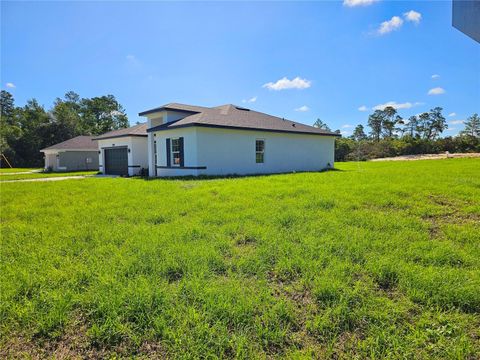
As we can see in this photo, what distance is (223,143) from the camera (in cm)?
1505

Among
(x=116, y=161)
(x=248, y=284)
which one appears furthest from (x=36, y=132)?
(x=248, y=284)

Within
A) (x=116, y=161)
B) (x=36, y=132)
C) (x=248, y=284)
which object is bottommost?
(x=248, y=284)

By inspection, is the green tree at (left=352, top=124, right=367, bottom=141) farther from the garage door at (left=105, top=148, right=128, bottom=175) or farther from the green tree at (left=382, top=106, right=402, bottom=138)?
the garage door at (left=105, top=148, right=128, bottom=175)

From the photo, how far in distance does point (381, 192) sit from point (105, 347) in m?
6.95

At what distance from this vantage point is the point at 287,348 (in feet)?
7.89

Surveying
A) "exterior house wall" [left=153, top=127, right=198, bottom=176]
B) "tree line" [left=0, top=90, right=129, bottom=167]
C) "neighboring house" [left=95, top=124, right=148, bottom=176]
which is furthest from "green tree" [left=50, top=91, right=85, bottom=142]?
"exterior house wall" [left=153, top=127, right=198, bottom=176]

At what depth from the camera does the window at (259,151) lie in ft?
54.1

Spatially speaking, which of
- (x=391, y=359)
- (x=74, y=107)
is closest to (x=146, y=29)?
(x=391, y=359)

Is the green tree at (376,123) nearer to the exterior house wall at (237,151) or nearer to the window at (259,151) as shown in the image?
the exterior house wall at (237,151)

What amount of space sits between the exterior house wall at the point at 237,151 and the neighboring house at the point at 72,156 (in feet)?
55.8

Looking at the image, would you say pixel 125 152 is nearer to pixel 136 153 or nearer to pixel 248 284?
pixel 136 153

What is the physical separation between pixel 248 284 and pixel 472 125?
220ft

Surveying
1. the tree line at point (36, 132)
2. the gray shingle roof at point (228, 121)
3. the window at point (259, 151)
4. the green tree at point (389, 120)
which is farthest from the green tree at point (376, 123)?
the tree line at point (36, 132)

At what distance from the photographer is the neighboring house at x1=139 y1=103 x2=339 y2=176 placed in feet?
47.1
